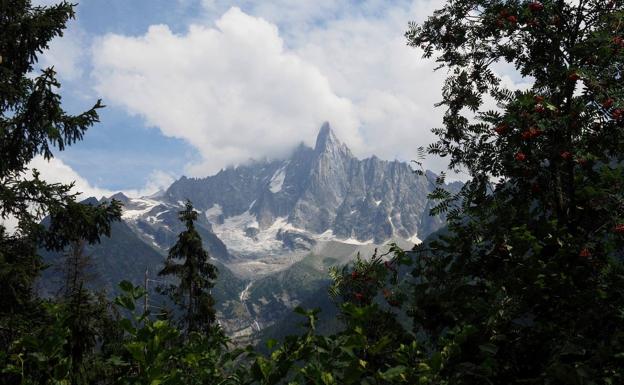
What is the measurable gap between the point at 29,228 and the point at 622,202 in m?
11.9

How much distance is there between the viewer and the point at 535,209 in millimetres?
5738

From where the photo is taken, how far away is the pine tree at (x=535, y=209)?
3.36 meters

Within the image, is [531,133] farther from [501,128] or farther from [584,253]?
[584,253]

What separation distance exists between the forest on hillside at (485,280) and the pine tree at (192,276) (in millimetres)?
A: 23288

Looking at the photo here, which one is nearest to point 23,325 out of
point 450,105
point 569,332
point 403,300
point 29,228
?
point 29,228

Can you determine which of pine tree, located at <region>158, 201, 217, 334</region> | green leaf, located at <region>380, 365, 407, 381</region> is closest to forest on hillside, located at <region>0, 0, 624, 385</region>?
green leaf, located at <region>380, 365, 407, 381</region>

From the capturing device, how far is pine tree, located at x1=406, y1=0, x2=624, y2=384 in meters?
3.36

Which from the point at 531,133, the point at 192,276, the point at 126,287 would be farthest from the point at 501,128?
the point at 192,276

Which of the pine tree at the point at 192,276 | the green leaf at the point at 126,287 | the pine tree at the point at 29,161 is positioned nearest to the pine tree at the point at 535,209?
the green leaf at the point at 126,287

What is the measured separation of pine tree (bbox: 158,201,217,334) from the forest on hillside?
23288 mm

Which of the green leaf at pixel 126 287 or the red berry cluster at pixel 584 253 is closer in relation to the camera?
the green leaf at pixel 126 287

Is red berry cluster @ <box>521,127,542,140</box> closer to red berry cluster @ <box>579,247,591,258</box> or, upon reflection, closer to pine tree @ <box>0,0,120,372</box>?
red berry cluster @ <box>579,247,591,258</box>

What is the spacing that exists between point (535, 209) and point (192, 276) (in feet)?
102

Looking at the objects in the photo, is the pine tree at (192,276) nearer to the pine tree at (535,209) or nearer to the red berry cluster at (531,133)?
the pine tree at (535,209)
